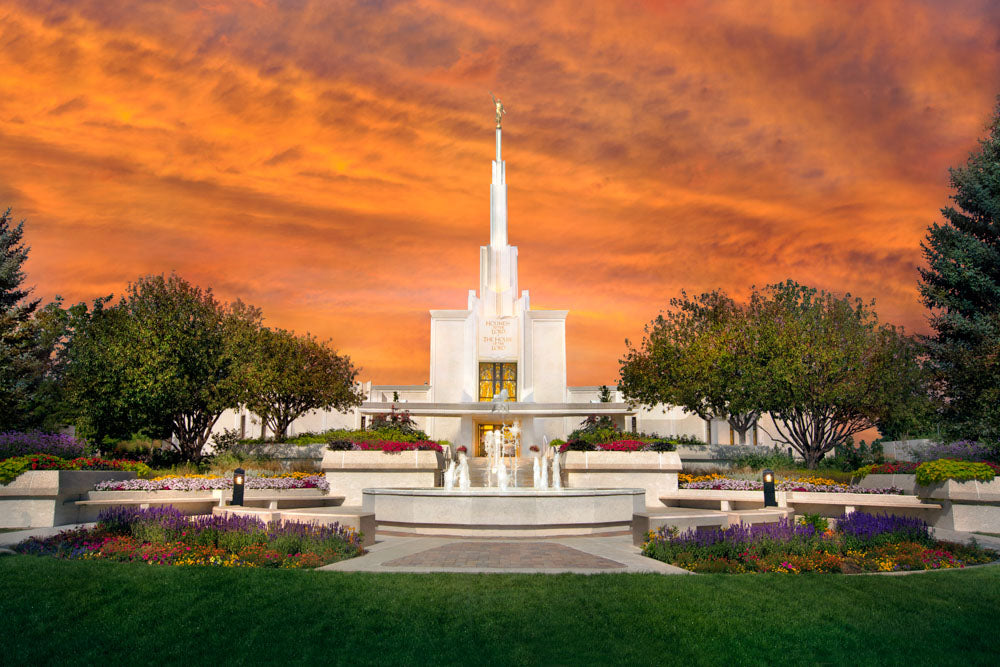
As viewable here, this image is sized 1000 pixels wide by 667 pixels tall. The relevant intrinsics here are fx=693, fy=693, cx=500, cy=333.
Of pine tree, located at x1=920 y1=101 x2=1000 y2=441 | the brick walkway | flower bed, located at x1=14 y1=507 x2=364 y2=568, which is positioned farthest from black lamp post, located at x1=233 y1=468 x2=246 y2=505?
pine tree, located at x1=920 y1=101 x2=1000 y2=441

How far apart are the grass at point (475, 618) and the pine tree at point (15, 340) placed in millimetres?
25188

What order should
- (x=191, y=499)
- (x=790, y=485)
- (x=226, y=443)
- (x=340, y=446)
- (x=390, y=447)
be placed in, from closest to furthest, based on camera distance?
1. (x=191, y=499)
2. (x=790, y=485)
3. (x=390, y=447)
4. (x=340, y=446)
5. (x=226, y=443)

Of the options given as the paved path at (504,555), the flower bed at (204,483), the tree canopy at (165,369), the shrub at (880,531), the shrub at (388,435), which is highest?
the tree canopy at (165,369)

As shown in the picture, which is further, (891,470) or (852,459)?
(852,459)

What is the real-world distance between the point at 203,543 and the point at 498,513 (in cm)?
601

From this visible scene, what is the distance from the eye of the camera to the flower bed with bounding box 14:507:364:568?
34.8 ft

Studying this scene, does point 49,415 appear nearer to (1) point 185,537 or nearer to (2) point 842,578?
(1) point 185,537

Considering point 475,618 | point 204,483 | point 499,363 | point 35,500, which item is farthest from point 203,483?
point 499,363

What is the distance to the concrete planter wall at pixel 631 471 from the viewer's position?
21609 mm

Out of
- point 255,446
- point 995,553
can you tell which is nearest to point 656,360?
point 255,446

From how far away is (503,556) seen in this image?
11.8 meters

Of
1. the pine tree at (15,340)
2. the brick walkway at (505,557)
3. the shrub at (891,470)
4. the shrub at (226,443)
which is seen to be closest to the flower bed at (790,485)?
the shrub at (891,470)

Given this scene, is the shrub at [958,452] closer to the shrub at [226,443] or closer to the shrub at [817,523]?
the shrub at [817,523]

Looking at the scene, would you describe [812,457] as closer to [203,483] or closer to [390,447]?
[390,447]
